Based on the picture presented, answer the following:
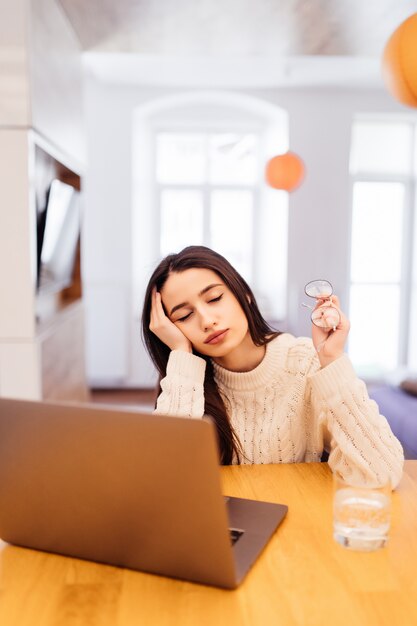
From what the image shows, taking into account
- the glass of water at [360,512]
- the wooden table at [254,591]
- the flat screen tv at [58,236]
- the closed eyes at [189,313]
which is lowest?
the wooden table at [254,591]

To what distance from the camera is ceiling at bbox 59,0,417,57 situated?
10.1ft

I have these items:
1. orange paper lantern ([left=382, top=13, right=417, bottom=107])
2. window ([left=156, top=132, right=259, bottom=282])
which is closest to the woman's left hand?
orange paper lantern ([left=382, top=13, right=417, bottom=107])

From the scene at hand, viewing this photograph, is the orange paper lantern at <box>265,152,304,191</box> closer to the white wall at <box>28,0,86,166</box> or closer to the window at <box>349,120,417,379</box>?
the white wall at <box>28,0,86,166</box>

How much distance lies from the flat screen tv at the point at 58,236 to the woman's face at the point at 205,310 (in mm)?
1604

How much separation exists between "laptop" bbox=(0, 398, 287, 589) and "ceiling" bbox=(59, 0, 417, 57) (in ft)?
9.14

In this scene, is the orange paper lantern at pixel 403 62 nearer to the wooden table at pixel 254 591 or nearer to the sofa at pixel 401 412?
the sofa at pixel 401 412

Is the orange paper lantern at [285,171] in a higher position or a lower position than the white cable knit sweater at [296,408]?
higher

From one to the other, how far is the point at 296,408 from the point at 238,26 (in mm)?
2597

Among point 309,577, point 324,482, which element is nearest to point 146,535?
point 309,577

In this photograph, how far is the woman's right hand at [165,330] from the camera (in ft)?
4.90

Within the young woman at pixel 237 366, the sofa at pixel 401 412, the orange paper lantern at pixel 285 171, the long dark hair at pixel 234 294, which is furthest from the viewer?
the orange paper lantern at pixel 285 171

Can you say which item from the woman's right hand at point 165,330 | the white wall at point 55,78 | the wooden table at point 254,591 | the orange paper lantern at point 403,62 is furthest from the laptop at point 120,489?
the white wall at point 55,78

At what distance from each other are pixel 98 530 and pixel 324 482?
0.54 meters

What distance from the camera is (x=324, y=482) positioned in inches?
48.6
